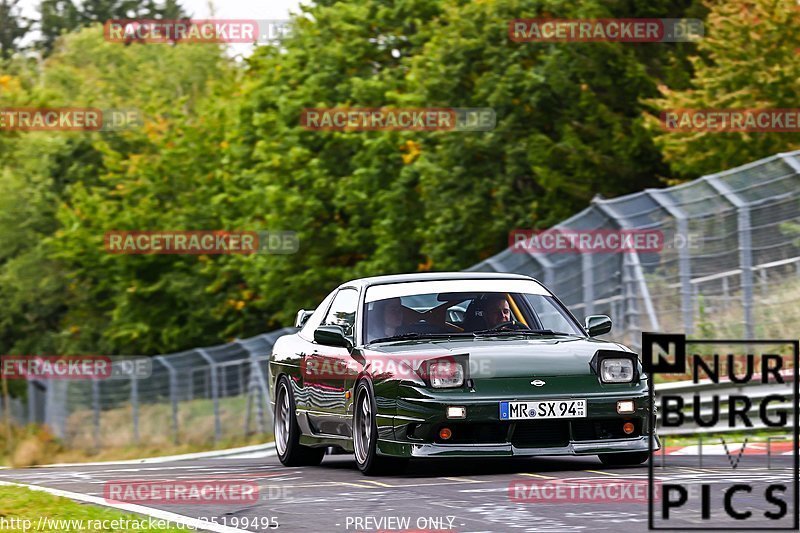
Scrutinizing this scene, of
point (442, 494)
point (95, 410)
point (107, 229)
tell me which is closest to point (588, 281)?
point (442, 494)

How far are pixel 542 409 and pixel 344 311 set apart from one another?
109 inches

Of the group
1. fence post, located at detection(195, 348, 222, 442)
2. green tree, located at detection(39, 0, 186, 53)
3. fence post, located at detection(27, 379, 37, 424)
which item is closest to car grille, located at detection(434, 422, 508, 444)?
fence post, located at detection(195, 348, 222, 442)

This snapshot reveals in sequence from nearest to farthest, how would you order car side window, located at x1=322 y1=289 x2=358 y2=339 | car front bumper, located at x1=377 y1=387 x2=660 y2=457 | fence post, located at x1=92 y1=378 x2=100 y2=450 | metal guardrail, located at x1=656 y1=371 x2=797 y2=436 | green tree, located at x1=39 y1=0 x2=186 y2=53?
car front bumper, located at x1=377 y1=387 x2=660 y2=457 < car side window, located at x1=322 y1=289 x2=358 y2=339 < metal guardrail, located at x1=656 y1=371 x2=797 y2=436 < fence post, located at x1=92 y1=378 x2=100 y2=450 < green tree, located at x1=39 y1=0 x2=186 y2=53

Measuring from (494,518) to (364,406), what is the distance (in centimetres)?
338

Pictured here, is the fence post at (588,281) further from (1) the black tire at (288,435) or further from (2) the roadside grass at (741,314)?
(1) the black tire at (288,435)

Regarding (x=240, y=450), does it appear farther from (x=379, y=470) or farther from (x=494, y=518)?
(x=494, y=518)

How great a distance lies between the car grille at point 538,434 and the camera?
11.2 meters

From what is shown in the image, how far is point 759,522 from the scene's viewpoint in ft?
26.7

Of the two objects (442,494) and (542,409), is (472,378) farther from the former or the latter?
(442,494)

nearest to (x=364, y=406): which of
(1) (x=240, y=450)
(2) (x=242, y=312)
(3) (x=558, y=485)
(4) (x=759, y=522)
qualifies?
(3) (x=558, y=485)

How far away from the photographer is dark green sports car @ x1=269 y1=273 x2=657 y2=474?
11242mm

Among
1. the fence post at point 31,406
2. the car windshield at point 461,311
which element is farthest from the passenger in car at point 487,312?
the fence post at point 31,406

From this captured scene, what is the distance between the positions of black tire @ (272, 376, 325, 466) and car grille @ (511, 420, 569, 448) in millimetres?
3250

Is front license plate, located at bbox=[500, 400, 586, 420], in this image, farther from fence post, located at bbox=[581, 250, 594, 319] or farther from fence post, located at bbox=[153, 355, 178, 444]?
fence post, located at bbox=[153, 355, 178, 444]
